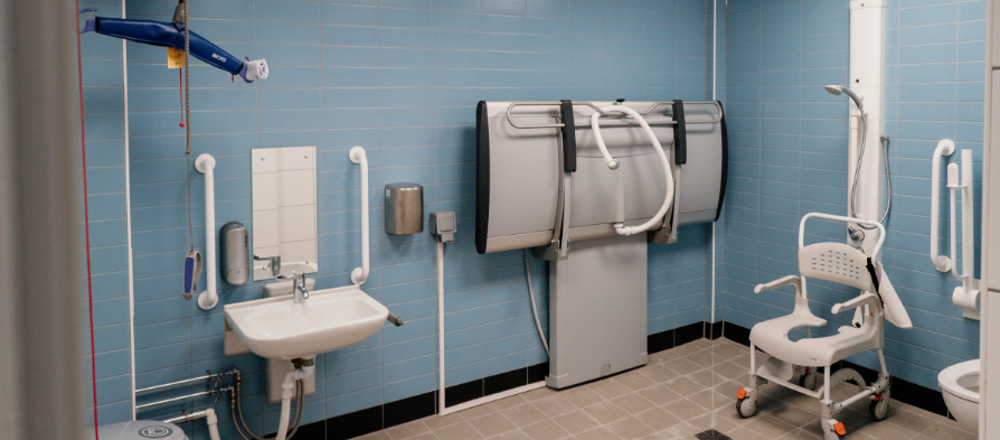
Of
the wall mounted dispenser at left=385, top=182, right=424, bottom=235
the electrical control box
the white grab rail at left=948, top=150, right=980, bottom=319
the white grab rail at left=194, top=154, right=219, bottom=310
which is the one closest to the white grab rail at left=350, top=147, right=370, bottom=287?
the wall mounted dispenser at left=385, top=182, right=424, bottom=235

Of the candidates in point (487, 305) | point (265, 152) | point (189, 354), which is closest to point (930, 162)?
point (487, 305)

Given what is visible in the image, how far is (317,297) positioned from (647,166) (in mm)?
1853

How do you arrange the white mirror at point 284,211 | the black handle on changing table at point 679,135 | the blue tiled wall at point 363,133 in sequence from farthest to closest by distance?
the black handle on changing table at point 679,135, the white mirror at point 284,211, the blue tiled wall at point 363,133

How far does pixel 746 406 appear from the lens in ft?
10.9

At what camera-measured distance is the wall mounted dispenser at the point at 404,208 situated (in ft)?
9.92

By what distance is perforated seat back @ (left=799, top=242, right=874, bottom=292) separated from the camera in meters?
3.19

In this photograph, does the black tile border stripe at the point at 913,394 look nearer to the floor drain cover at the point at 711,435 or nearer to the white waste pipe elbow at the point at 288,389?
the floor drain cover at the point at 711,435

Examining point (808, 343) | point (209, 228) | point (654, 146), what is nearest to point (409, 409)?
point (209, 228)

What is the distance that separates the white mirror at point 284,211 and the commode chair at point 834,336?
214cm

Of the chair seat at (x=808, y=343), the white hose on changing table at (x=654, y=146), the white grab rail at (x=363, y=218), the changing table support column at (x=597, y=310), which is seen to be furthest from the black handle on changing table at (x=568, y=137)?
the chair seat at (x=808, y=343)

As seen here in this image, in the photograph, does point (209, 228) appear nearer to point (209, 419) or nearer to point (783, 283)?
point (209, 419)

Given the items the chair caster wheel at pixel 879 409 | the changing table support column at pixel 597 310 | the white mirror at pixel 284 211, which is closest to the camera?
the white mirror at pixel 284 211

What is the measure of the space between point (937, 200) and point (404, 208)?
2.37 m

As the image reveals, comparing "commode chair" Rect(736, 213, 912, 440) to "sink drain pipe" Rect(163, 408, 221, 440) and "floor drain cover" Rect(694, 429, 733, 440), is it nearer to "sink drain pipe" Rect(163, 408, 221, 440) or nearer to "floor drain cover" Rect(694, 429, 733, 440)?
"floor drain cover" Rect(694, 429, 733, 440)
